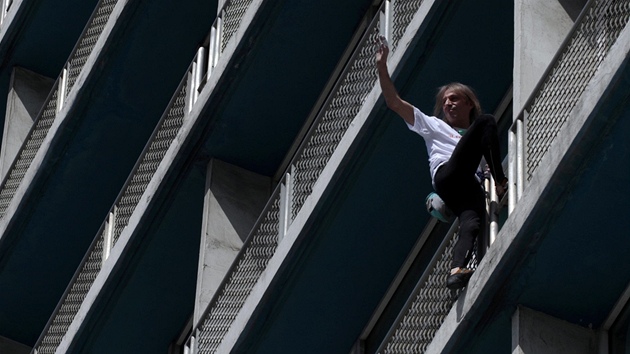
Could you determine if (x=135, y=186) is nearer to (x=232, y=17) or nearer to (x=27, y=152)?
(x=232, y=17)

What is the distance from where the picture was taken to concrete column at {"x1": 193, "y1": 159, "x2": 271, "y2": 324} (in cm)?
2586

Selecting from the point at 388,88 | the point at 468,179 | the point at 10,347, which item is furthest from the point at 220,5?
the point at 468,179

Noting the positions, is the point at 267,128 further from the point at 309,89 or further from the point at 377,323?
the point at 377,323

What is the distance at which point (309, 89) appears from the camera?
26391 mm

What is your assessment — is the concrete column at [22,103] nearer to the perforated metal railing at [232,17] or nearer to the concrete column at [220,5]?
the concrete column at [220,5]

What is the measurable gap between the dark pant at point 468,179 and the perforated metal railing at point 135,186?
7.31 m

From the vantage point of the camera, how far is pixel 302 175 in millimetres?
24156

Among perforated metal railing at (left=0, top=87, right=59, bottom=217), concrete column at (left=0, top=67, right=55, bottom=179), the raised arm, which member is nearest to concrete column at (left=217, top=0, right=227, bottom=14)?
perforated metal railing at (left=0, top=87, right=59, bottom=217)

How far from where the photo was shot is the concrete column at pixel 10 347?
31078 mm

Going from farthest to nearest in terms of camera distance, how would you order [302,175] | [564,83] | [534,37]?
[302,175], [534,37], [564,83]

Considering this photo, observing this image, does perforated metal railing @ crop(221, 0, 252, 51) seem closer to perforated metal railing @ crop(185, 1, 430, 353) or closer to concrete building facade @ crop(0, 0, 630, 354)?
concrete building facade @ crop(0, 0, 630, 354)

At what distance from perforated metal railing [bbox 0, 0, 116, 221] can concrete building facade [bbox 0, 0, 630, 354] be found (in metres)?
0.04

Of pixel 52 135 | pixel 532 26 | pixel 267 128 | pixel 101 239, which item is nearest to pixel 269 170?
pixel 267 128

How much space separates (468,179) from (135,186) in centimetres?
819
